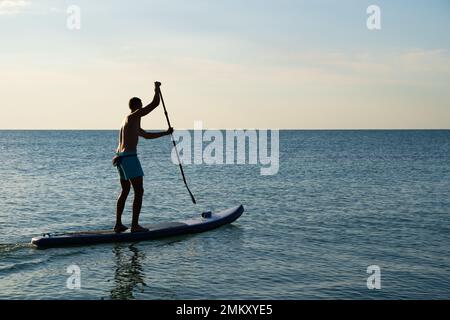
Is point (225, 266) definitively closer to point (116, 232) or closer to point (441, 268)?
point (116, 232)

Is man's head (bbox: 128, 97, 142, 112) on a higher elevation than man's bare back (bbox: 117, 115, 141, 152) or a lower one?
→ higher

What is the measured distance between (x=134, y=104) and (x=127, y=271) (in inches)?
137

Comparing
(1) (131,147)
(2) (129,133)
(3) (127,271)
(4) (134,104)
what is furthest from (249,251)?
(4) (134,104)

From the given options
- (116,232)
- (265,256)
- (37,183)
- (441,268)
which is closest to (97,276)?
(116,232)

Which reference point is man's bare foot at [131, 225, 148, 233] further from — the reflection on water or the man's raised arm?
the man's raised arm

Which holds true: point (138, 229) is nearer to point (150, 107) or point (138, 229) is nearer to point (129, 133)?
→ point (129, 133)

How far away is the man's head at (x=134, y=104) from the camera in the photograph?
36.4ft

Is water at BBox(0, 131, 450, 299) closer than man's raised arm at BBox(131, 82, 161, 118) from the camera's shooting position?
Yes

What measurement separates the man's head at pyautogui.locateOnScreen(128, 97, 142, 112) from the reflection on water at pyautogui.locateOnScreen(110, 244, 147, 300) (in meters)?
3.12

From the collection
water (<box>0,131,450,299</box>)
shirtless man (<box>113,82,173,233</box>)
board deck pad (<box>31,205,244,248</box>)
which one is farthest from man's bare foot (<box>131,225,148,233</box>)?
shirtless man (<box>113,82,173,233</box>)

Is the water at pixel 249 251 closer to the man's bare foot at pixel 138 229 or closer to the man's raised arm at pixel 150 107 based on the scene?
the man's bare foot at pixel 138 229

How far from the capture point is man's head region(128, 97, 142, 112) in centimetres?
1109

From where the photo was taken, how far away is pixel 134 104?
11.1 m

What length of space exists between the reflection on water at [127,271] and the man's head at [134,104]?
3121 millimetres
